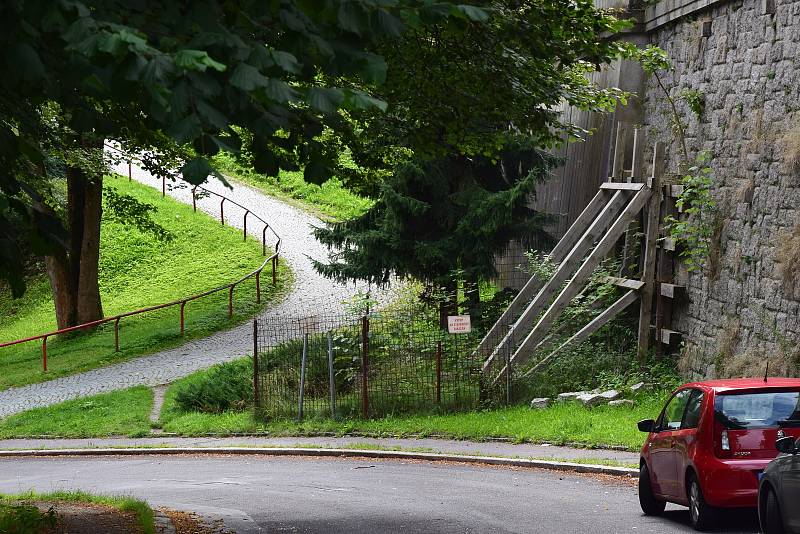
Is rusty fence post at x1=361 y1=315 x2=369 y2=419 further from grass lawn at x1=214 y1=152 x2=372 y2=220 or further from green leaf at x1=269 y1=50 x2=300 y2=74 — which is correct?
grass lawn at x1=214 y1=152 x2=372 y2=220

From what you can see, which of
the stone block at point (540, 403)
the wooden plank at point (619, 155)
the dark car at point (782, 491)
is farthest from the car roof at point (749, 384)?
the wooden plank at point (619, 155)

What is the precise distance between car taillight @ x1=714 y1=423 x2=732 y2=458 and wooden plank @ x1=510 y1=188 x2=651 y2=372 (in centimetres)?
1078

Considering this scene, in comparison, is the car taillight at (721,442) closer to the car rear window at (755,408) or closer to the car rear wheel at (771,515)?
the car rear window at (755,408)

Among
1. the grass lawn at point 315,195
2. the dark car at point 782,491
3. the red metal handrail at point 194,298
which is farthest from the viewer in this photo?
the grass lawn at point 315,195

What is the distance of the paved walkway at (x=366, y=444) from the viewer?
1644 cm

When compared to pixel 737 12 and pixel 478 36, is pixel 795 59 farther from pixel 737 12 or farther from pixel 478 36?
pixel 478 36

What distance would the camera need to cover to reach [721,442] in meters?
10.4

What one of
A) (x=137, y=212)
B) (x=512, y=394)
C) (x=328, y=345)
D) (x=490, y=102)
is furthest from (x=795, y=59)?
(x=137, y=212)

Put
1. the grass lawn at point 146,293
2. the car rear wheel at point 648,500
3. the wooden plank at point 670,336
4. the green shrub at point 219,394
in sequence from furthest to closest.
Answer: the grass lawn at point 146,293, the green shrub at point 219,394, the wooden plank at point 670,336, the car rear wheel at point 648,500

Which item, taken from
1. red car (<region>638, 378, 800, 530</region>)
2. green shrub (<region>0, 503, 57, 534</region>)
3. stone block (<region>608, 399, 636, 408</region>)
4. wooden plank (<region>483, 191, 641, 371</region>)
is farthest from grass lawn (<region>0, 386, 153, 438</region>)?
red car (<region>638, 378, 800, 530</region>)

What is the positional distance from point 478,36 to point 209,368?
1578cm

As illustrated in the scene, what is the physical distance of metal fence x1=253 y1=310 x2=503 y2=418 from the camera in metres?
21.3

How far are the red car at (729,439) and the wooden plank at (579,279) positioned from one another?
10.1 meters

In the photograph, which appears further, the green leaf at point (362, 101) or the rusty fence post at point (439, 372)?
the rusty fence post at point (439, 372)
